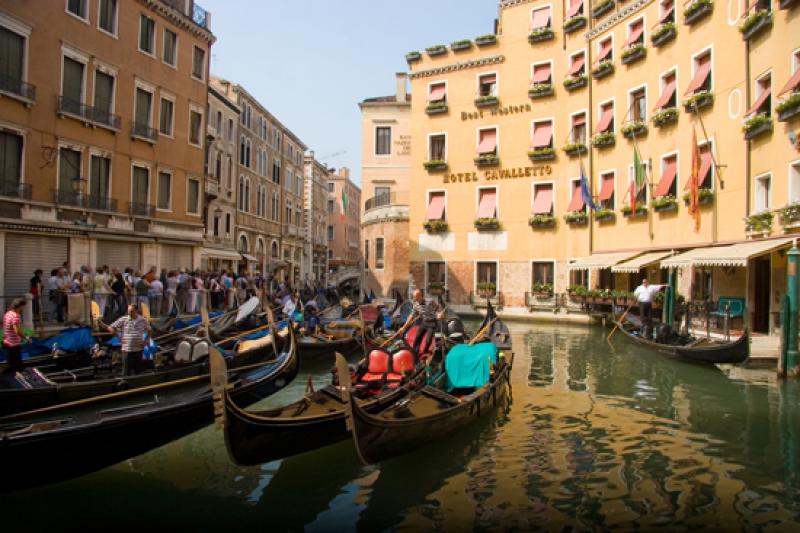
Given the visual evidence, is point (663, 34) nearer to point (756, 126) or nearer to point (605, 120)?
point (605, 120)

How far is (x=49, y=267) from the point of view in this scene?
44.1 feet

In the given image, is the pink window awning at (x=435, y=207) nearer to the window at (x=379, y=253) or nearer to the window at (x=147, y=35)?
the window at (x=379, y=253)

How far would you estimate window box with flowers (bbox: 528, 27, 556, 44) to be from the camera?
2045cm

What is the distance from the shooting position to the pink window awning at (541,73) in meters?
20.8

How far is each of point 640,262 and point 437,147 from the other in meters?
10.2

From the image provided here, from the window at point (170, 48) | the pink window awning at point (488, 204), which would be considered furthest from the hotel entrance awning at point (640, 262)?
the window at point (170, 48)

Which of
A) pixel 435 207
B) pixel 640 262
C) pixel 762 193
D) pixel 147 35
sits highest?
pixel 147 35

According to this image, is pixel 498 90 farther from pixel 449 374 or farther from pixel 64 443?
pixel 64 443

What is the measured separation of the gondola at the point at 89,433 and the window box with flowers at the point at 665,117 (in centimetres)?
1346

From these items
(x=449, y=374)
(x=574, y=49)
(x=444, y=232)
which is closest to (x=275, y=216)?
(x=444, y=232)

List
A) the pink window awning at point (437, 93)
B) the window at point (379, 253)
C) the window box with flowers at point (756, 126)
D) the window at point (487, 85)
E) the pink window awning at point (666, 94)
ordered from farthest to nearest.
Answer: the window at point (379, 253) < the pink window awning at point (437, 93) < the window at point (487, 85) < the pink window awning at point (666, 94) < the window box with flowers at point (756, 126)

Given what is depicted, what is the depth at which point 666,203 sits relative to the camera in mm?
15156

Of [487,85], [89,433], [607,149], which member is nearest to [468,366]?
[89,433]

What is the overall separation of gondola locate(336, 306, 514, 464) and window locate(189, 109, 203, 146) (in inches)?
538
